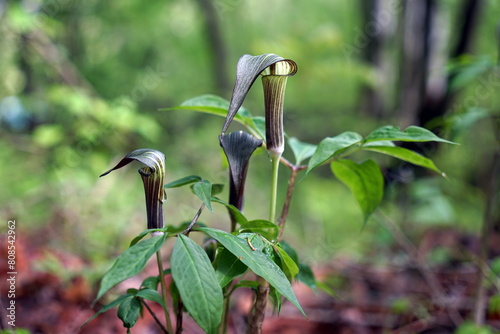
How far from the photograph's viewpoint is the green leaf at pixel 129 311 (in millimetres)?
515

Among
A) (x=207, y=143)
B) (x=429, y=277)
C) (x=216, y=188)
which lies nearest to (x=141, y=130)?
(x=207, y=143)

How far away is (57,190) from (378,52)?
3.01 meters

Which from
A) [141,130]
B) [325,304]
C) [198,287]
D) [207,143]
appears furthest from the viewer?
[207,143]

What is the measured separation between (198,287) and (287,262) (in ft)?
0.49

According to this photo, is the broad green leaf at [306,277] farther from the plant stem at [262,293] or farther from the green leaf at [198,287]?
the green leaf at [198,287]

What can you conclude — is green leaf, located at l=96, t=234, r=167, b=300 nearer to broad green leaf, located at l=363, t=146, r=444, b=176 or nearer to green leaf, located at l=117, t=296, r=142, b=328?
green leaf, located at l=117, t=296, r=142, b=328

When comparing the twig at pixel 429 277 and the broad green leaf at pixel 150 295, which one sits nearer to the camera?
the broad green leaf at pixel 150 295

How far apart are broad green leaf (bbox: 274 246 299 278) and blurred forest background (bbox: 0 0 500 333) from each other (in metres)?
0.37

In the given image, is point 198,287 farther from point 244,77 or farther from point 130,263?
point 244,77

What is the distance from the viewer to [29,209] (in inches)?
86.5

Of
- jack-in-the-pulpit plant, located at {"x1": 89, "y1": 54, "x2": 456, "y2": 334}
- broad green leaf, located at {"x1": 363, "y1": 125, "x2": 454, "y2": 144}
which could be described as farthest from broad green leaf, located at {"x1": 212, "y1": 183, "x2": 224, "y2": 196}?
broad green leaf, located at {"x1": 363, "y1": 125, "x2": 454, "y2": 144}

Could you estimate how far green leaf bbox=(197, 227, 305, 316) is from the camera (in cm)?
41

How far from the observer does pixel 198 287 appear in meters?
0.40

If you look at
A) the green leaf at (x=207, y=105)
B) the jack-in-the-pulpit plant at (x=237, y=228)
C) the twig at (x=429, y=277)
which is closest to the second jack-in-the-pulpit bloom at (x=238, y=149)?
the jack-in-the-pulpit plant at (x=237, y=228)
